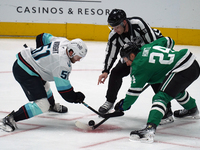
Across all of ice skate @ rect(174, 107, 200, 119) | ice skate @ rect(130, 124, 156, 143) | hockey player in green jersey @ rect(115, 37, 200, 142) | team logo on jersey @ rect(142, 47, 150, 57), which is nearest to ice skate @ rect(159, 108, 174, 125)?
ice skate @ rect(174, 107, 200, 119)

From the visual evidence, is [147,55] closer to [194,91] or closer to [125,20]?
[125,20]

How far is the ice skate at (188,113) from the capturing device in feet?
11.0

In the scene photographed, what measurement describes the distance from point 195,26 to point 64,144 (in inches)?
276

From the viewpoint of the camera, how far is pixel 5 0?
8992mm

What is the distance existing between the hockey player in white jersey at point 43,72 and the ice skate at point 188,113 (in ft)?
3.58

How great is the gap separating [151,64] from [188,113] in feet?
2.98

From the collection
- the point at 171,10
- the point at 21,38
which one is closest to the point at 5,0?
the point at 21,38

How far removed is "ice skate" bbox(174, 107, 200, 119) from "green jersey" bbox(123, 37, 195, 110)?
699mm

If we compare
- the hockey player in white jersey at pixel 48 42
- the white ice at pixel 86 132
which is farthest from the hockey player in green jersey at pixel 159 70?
the hockey player in white jersey at pixel 48 42

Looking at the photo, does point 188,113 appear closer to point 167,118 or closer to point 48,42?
point 167,118

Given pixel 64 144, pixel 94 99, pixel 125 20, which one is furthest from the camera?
pixel 94 99

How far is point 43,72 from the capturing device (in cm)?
303

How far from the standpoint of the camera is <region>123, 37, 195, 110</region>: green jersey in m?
2.77

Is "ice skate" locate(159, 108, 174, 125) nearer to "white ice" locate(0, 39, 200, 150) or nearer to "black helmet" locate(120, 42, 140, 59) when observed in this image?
"white ice" locate(0, 39, 200, 150)
